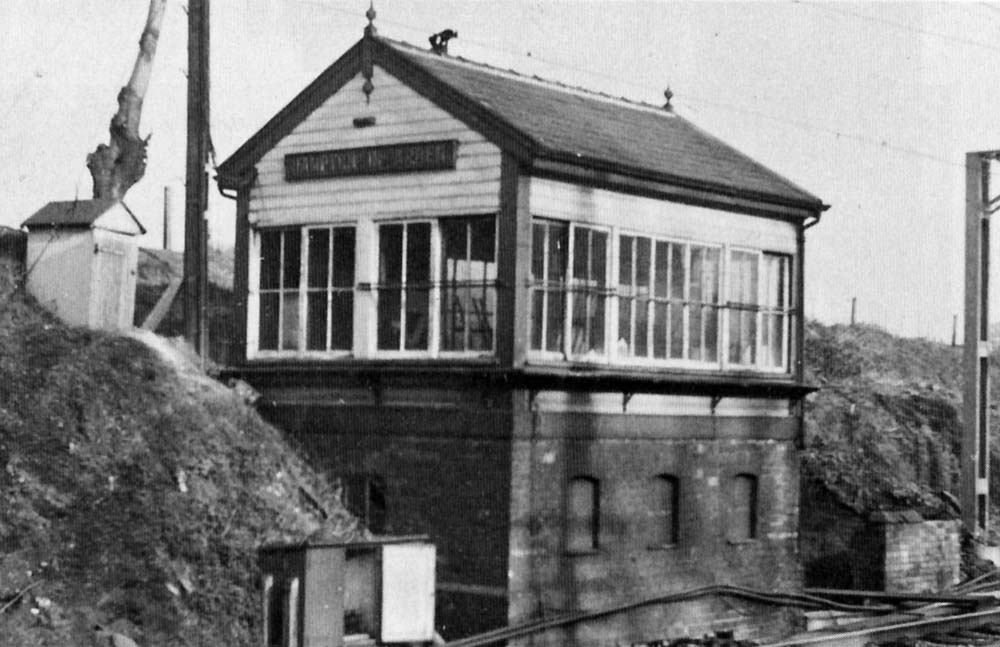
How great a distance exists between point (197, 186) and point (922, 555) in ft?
45.1

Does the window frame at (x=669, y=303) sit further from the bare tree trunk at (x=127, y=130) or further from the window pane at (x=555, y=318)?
the bare tree trunk at (x=127, y=130)

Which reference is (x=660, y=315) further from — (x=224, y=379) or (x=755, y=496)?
(x=224, y=379)

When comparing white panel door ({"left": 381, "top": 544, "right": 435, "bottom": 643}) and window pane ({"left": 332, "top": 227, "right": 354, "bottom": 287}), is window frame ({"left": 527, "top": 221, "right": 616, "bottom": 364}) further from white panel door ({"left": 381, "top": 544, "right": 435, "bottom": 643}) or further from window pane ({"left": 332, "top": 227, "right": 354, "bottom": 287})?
white panel door ({"left": 381, "top": 544, "right": 435, "bottom": 643})

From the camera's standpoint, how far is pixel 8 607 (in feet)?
47.3

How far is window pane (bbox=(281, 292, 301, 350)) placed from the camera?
2119cm

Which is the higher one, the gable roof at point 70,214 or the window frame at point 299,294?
the gable roof at point 70,214

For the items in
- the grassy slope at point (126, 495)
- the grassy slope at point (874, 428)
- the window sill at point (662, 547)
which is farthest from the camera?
the grassy slope at point (874, 428)

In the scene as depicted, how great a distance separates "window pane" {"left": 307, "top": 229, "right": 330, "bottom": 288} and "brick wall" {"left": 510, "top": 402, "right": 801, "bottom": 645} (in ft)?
13.2

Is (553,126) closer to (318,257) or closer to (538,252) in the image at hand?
(538,252)

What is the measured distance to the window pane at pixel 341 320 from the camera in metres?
20.7

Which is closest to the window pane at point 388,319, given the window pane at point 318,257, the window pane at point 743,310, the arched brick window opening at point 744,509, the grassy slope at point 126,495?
the window pane at point 318,257

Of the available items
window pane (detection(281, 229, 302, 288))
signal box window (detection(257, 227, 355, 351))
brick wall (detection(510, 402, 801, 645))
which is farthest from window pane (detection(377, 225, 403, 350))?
brick wall (detection(510, 402, 801, 645))

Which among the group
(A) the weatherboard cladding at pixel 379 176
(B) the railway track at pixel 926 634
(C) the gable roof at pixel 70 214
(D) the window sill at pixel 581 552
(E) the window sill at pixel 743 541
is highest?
(A) the weatherboard cladding at pixel 379 176

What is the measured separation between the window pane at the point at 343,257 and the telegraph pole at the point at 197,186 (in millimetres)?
2185
